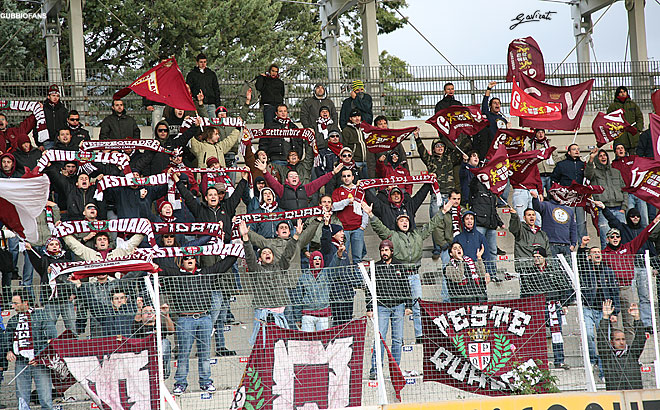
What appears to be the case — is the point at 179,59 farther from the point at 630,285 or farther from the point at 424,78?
the point at 630,285

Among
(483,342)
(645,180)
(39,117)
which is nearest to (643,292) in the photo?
A: (483,342)

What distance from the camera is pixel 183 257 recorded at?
13.3m

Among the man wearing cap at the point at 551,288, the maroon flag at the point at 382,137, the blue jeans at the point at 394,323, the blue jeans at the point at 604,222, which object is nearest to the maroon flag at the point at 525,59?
the maroon flag at the point at 382,137

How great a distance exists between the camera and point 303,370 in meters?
11.8

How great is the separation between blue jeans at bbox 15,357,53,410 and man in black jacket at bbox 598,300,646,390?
6.57 m

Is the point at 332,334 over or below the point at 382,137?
below

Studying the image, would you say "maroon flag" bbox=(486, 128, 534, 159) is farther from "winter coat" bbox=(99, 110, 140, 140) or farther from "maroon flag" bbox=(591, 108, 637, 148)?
"winter coat" bbox=(99, 110, 140, 140)

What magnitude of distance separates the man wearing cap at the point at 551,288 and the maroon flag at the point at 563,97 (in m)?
6.53

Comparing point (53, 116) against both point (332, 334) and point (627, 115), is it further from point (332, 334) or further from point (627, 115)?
point (627, 115)

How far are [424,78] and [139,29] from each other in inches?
549

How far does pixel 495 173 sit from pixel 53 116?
727 centimetres

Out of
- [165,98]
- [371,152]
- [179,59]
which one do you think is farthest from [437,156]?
[179,59]

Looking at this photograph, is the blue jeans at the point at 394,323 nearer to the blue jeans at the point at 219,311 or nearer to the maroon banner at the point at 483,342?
the maroon banner at the point at 483,342

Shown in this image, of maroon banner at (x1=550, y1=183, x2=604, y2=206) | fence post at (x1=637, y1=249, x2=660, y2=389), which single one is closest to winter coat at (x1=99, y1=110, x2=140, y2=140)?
maroon banner at (x1=550, y1=183, x2=604, y2=206)
